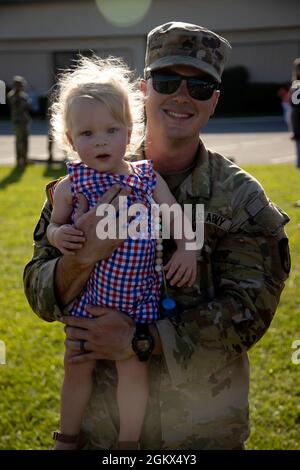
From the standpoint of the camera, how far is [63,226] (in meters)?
2.17

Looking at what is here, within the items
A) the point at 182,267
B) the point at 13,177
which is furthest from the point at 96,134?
the point at 13,177

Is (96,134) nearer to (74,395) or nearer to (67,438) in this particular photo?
(74,395)

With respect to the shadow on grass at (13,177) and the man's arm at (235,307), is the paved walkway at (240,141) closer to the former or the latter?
the shadow on grass at (13,177)

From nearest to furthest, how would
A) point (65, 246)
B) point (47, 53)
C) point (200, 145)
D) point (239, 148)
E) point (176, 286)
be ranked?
point (65, 246)
point (176, 286)
point (200, 145)
point (239, 148)
point (47, 53)

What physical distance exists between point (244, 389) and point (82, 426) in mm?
672

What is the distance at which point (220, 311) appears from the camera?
7.09ft

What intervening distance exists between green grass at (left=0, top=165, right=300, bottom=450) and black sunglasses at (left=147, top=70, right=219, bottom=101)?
8.15ft


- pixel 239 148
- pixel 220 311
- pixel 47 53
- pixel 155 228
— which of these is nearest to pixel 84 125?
pixel 155 228

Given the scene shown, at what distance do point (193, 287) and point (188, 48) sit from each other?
3.01 feet

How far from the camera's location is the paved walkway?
54.6ft

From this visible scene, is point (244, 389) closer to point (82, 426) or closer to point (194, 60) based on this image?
point (82, 426)

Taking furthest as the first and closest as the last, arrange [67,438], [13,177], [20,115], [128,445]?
1. [20,115]
2. [13,177]
3. [67,438]
4. [128,445]

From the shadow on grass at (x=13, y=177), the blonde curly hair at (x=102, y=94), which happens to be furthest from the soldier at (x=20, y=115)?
the blonde curly hair at (x=102, y=94)

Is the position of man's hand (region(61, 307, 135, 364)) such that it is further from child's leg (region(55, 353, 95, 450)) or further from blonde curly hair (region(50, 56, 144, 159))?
blonde curly hair (region(50, 56, 144, 159))
